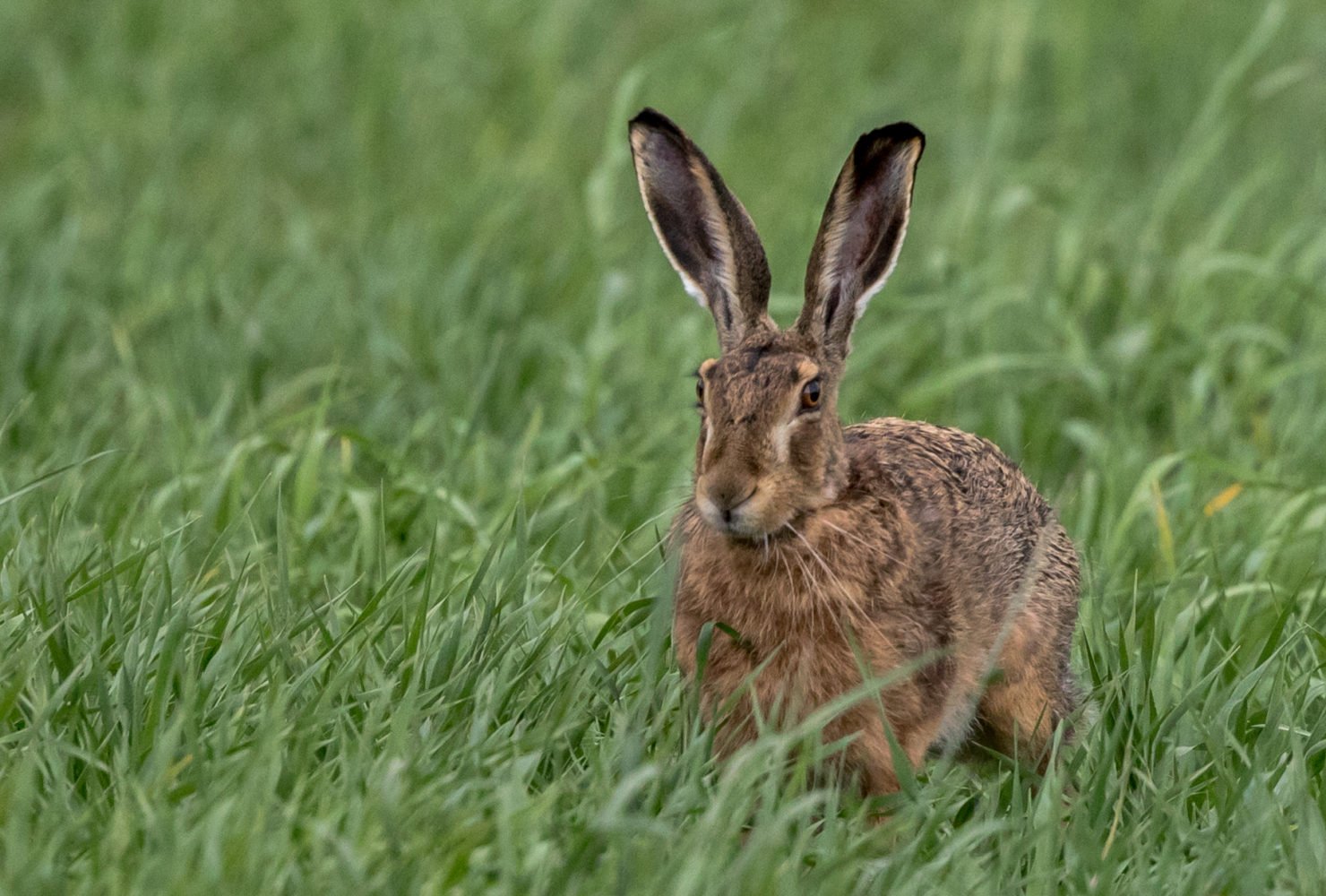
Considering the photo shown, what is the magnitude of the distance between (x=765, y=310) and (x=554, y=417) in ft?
6.24

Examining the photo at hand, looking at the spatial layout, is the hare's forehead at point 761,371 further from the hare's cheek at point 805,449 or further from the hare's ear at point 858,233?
the hare's ear at point 858,233

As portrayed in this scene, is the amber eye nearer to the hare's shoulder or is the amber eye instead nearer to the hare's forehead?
the hare's forehead

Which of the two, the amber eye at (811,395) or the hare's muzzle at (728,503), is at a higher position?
the amber eye at (811,395)

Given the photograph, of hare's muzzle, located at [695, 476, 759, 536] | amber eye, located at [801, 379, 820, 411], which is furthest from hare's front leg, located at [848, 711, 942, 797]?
amber eye, located at [801, 379, 820, 411]

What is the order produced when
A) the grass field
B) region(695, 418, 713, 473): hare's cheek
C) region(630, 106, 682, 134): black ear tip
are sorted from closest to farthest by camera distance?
the grass field < region(695, 418, 713, 473): hare's cheek < region(630, 106, 682, 134): black ear tip

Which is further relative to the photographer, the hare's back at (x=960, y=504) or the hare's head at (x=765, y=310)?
the hare's back at (x=960, y=504)

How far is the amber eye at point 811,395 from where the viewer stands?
3.39 m

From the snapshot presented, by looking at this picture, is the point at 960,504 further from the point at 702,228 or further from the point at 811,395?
the point at 702,228

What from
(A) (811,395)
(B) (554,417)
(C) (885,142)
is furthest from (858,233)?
(B) (554,417)

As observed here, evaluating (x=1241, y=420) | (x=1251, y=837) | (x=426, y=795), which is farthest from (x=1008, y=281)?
(x=426, y=795)

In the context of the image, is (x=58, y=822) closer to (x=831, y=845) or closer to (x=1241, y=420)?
(x=831, y=845)

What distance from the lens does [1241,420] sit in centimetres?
554

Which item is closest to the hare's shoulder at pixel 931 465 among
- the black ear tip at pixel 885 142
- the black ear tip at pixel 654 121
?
the black ear tip at pixel 885 142

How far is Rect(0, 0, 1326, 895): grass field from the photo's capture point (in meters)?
2.99
